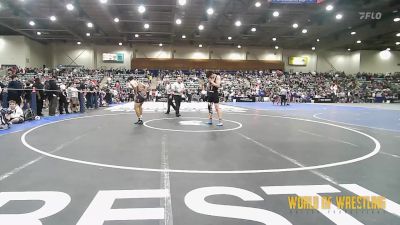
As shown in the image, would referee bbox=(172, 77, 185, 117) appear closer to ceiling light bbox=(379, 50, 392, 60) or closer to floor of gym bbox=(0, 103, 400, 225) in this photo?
floor of gym bbox=(0, 103, 400, 225)

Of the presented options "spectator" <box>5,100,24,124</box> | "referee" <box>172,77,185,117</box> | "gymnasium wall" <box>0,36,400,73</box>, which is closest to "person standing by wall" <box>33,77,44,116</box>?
"spectator" <box>5,100,24,124</box>

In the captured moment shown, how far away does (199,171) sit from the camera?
170 inches

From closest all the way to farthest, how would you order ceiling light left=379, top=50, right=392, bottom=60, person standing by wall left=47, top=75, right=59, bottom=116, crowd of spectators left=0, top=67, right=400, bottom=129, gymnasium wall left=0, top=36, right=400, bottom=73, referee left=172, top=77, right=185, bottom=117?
1. referee left=172, top=77, right=185, bottom=117
2. person standing by wall left=47, top=75, right=59, bottom=116
3. crowd of spectators left=0, top=67, right=400, bottom=129
4. gymnasium wall left=0, top=36, right=400, bottom=73
5. ceiling light left=379, top=50, right=392, bottom=60

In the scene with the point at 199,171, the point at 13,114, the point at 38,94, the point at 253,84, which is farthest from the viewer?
the point at 253,84

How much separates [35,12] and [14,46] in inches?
448

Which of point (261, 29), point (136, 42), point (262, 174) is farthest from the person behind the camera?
point (136, 42)

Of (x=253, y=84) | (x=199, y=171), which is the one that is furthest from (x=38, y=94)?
(x=253, y=84)

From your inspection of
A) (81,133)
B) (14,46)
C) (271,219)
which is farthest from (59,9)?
(271,219)

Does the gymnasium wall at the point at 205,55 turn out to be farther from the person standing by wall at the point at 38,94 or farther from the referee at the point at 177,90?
the referee at the point at 177,90

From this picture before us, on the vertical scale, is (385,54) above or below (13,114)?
above

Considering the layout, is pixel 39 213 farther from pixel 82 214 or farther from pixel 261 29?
pixel 261 29

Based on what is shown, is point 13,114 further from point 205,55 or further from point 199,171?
point 205,55

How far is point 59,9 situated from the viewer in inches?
986

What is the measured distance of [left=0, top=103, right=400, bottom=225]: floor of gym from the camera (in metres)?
2.90
